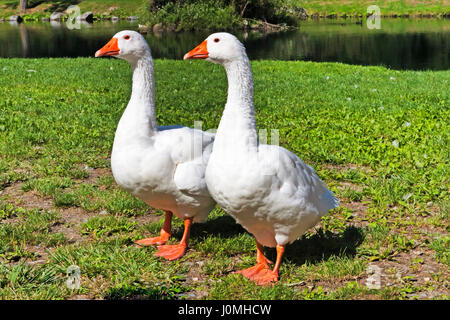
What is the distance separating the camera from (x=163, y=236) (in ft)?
16.3

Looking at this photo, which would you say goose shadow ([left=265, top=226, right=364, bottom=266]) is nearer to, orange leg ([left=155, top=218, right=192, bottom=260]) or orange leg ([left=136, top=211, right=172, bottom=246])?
orange leg ([left=155, top=218, right=192, bottom=260])

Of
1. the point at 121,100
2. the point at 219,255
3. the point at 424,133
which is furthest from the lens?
the point at 121,100

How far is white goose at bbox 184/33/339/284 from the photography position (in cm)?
371

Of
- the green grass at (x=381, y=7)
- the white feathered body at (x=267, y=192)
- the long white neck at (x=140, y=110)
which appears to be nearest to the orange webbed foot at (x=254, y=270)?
the white feathered body at (x=267, y=192)

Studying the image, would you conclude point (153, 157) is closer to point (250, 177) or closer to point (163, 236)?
point (163, 236)

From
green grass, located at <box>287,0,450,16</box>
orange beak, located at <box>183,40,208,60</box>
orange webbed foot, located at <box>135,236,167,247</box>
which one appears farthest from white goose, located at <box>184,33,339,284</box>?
green grass, located at <box>287,0,450,16</box>

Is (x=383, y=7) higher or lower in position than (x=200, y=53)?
higher

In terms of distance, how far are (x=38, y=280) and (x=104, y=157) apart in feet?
12.0

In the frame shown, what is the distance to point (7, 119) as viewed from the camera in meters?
9.18

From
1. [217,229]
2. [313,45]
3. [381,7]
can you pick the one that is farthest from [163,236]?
[381,7]

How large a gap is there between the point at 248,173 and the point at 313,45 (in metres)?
29.3
